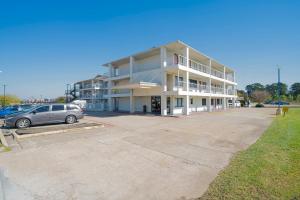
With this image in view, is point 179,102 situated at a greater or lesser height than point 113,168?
greater

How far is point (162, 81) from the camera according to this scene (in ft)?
69.1

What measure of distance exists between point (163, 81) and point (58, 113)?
12.5m

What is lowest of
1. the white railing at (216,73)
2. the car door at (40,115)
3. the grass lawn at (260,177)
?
the grass lawn at (260,177)

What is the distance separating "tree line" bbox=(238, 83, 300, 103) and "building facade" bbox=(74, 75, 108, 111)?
2103 inches

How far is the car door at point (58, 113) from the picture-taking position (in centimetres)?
1287

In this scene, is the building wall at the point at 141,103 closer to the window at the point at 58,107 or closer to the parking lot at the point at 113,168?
the window at the point at 58,107

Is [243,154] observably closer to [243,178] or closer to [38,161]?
[243,178]

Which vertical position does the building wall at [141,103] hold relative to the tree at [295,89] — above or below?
below

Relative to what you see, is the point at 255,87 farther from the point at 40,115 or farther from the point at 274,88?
the point at 40,115

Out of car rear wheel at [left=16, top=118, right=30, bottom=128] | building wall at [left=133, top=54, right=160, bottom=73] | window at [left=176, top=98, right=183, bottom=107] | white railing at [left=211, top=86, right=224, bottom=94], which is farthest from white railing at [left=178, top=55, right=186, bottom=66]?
car rear wheel at [left=16, top=118, right=30, bottom=128]

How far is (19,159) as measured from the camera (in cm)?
570

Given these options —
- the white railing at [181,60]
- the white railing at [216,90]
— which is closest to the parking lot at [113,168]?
the white railing at [181,60]

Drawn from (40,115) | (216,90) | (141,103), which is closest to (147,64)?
(141,103)

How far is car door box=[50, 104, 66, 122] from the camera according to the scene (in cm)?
1287
